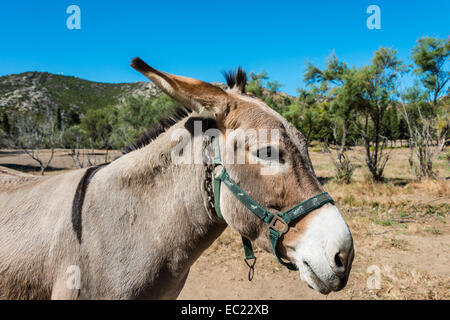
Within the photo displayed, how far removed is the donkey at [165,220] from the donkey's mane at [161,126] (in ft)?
0.42

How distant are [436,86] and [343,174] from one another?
7.50 meters

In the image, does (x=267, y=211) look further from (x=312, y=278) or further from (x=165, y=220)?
(x=165, y=220)

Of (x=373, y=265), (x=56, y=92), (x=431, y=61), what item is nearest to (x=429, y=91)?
(x=431, y=61)

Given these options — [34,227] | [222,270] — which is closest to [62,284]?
[34,227]

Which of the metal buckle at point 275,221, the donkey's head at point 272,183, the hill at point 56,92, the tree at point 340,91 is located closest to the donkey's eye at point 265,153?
the donkey's head at point 272,183

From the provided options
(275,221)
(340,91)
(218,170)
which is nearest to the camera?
(275,221)

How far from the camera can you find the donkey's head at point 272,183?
58.8 inches

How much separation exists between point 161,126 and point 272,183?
43.2 inches

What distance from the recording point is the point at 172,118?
211cm

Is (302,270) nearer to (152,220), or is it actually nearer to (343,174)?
(152,220)

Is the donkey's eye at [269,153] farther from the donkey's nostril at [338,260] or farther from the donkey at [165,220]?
the donkey's nostril at [338,260]

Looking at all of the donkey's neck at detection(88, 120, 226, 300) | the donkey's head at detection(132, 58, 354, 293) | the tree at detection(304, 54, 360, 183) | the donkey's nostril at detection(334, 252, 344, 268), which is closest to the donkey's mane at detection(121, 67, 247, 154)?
the donkey's neck at detection(88, 120, 226, 300)

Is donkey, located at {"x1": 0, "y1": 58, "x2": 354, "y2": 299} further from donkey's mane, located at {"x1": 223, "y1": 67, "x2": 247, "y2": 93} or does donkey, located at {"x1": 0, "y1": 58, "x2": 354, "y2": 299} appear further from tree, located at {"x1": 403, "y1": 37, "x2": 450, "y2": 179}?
tree, located at {"x1": 403, "y1": 37, "x2": 450, "y2": 179}

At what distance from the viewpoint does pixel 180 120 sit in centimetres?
206
